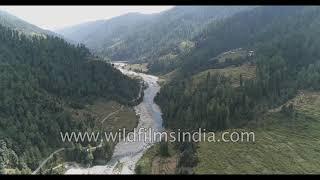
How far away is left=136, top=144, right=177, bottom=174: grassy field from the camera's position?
300 ft

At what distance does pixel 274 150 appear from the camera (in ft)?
331

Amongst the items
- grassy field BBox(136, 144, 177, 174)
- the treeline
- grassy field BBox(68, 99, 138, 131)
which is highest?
the treeline

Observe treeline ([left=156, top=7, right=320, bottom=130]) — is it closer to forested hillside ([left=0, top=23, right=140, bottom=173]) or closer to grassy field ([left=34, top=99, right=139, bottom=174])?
grassy field ([left=34, top=99, right=139, bottom=174])

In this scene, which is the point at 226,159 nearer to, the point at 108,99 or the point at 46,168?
the point at 46,168

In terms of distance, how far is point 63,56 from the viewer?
17438 centimetres

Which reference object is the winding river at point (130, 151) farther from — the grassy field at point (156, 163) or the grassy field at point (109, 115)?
the grassy field at point (109, 115)

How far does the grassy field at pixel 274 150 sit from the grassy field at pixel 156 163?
5.75 m

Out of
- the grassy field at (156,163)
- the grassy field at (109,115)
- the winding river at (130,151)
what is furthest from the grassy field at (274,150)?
the grassy field at (109,115)

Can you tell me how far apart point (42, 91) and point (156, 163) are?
5308 cm

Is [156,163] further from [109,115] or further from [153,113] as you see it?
[153,113]

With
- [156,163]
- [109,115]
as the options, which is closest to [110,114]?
[109,115]

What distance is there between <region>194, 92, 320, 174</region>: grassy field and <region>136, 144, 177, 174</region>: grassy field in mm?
5751

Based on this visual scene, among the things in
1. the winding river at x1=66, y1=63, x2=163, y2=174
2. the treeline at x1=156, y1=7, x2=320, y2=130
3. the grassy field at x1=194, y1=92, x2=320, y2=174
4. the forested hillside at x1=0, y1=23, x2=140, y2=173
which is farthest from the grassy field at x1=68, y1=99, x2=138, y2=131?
the grassy field at x1=194, y1=92, x2=320, y2=174

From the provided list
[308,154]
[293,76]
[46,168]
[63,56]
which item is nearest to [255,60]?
[293,76]
